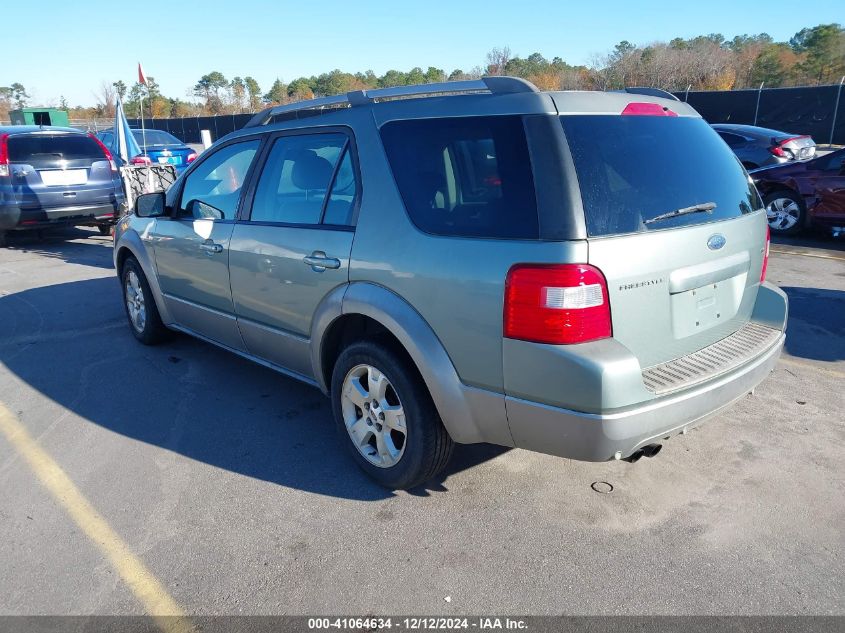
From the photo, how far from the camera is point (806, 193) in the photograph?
9.44 metres

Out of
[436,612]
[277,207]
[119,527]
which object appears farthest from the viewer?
[277,207]

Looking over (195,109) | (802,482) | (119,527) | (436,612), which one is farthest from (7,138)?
(195,109)

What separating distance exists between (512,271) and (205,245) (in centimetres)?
255

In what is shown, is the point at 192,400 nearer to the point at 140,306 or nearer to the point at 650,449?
the point at 140,306

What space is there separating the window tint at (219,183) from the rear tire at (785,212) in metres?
8.13

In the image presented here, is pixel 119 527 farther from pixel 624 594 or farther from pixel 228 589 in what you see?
pixel 624 594

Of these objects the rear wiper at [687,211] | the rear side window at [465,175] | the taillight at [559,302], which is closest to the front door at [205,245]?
the rear side window at [465,175]

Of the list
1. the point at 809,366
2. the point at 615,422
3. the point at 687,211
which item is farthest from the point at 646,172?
the point at 809,366

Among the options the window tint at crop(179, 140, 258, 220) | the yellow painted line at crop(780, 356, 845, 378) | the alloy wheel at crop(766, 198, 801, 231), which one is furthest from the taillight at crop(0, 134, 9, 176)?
the alloy wheel at crop(766, 198, 801, 231)

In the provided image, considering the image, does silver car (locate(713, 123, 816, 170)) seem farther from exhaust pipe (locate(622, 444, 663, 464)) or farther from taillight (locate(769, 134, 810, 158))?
exhaust pipe (locate(622, 444, 663, 464))

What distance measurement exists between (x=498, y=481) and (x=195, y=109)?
7728 cm

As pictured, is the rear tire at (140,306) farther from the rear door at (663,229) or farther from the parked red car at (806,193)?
the parked red car at (806,193)

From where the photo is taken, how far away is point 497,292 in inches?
102

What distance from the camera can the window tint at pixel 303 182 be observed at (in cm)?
343
